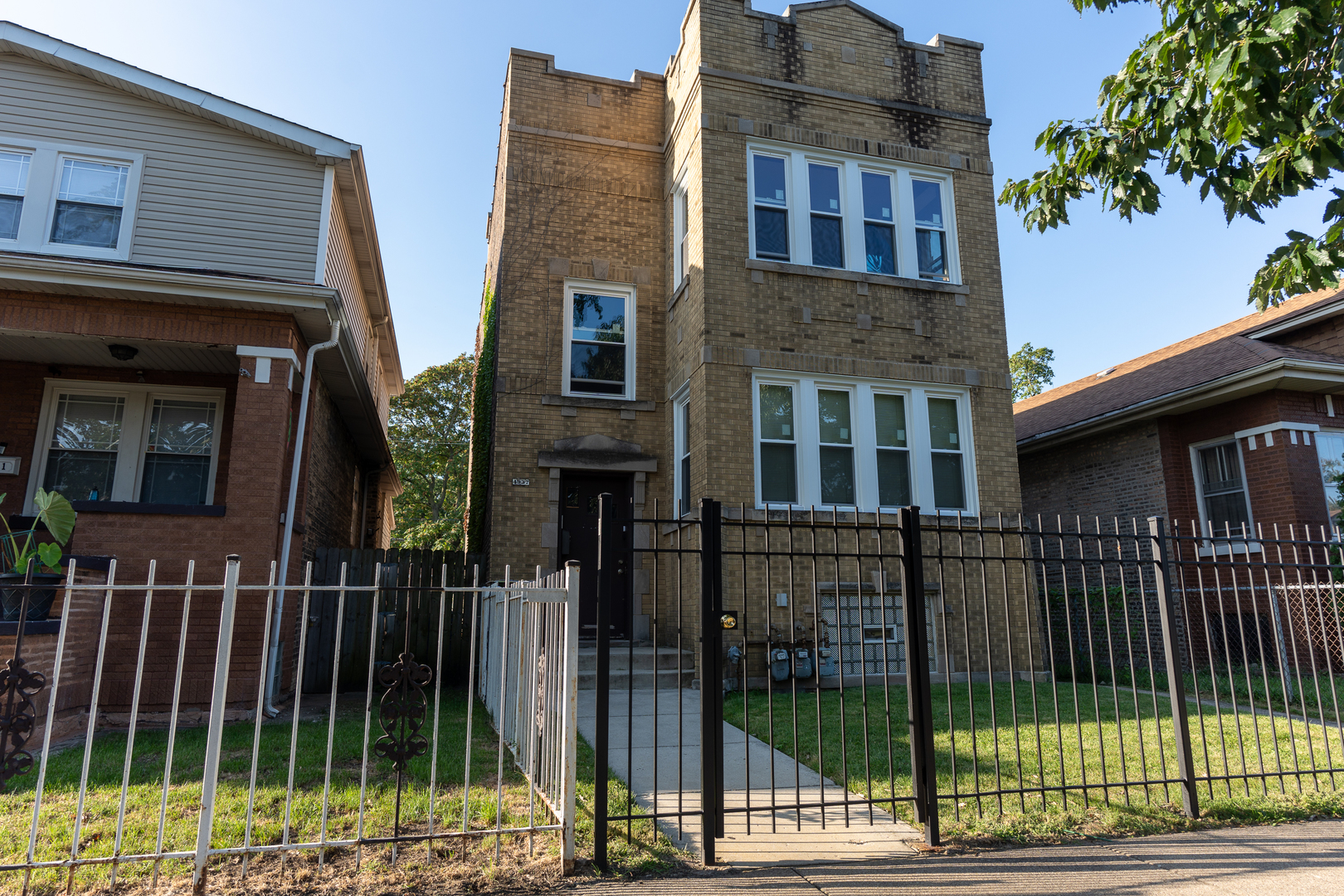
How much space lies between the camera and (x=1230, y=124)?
5309 millimetres

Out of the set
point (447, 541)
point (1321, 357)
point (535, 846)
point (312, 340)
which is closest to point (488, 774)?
point (535, 846)

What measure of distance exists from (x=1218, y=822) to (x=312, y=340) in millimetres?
10351

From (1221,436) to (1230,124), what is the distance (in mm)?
9817

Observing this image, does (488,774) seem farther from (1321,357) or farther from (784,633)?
(1321,357)

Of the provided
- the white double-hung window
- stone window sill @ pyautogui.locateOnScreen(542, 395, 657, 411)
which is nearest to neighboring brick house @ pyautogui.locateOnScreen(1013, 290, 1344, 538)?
the white double-hung window

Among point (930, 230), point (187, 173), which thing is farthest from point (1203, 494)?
point (187, 173)

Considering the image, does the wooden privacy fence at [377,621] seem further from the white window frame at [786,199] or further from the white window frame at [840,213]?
the white window frame at [840,213]

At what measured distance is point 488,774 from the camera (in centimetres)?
633

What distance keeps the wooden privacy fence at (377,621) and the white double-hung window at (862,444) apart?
4.76 m

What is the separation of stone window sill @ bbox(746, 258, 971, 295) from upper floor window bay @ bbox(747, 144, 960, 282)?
19 cm

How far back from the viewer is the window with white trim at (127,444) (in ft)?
34.5

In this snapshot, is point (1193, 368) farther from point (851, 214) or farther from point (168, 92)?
point (168, 92)

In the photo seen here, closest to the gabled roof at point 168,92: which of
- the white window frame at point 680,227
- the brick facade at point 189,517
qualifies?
the brick facade at point 189,517

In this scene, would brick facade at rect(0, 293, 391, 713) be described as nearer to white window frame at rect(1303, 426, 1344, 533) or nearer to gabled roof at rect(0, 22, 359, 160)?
gabled roof at rect(0, 22, 359, 160)
